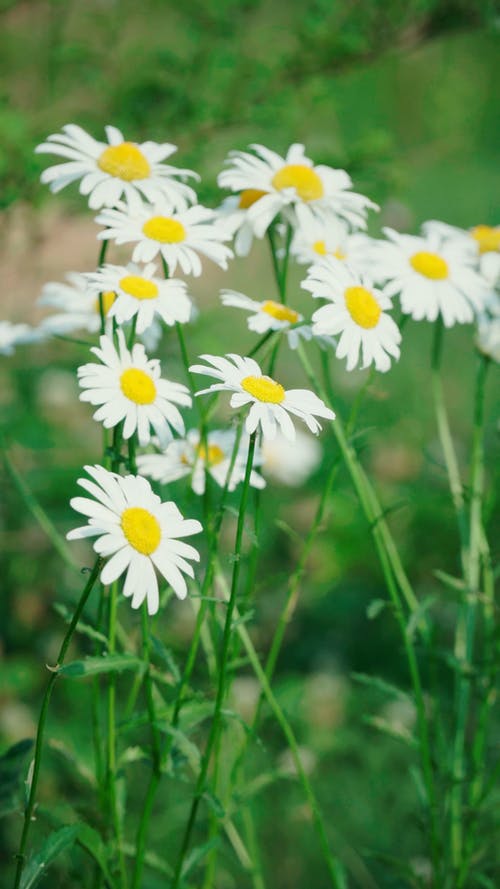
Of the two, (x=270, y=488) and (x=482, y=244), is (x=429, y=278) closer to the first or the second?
(x=482, y=244)

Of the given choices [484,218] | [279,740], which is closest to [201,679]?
[279,740]

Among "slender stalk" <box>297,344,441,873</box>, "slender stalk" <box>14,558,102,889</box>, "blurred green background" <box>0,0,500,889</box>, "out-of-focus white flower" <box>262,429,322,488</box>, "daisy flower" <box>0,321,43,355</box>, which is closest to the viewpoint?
"slender stalk" <box>14,558,102,889</box>

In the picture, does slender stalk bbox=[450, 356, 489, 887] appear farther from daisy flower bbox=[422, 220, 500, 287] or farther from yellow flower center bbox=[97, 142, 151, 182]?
yellow flower center bbox=[97, 142, 151, 182]

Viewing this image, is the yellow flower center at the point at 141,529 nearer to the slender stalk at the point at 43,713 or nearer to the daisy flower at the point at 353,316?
the slender stalk at the point at 43,713

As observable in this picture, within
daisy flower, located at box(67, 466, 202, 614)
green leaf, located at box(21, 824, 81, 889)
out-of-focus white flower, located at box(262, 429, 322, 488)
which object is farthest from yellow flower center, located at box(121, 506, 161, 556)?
out-of-focus white flower, located at box(262, 429, 322, 488)

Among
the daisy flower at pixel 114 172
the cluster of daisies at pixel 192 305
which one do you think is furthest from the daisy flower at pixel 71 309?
the daisy flower at pixel 114 172
